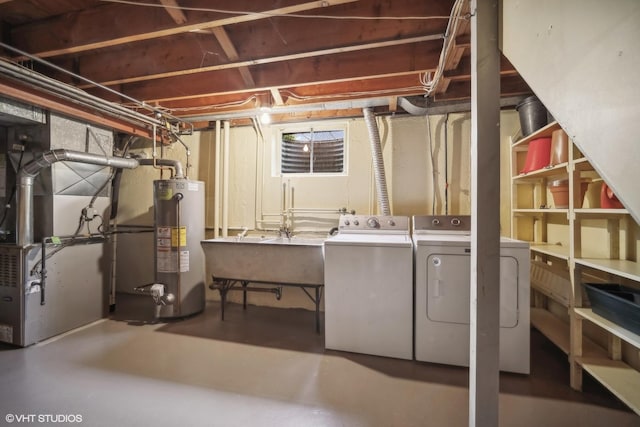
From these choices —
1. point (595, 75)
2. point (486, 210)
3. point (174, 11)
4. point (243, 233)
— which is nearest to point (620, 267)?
point (486, 210)

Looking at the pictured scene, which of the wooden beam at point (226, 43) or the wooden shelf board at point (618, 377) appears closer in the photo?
the wooden shelf board at point (618, 377)

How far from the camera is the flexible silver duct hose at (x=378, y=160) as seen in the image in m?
2.80

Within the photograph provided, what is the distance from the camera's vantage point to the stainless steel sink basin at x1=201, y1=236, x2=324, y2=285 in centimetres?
249

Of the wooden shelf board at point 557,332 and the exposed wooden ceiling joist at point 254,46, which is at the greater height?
the exposed wooden ceiling joist at point 254,46

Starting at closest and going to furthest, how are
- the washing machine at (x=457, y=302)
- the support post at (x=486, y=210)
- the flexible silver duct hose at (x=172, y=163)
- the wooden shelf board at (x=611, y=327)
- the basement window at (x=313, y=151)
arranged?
1. the support post at (x=486, y=210)
2. the wooden shelf board at (x=611, y=327)
3. the washing machine at (x=457, y=302)
4. the flexible silver duct hose at (x=172, y=163)
5. the basement window at (x=313, y=151)

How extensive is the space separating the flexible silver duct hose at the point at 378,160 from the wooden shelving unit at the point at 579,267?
4.13ft

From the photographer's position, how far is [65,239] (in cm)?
254

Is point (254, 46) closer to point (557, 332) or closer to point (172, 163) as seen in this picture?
point (172, 163)

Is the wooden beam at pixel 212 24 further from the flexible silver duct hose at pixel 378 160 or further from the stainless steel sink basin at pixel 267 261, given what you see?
the stainless steel sink basin at pixel 267 261

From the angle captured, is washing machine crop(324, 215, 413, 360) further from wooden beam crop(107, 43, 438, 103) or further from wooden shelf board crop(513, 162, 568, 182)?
wooden beam crop(107, 43, 438, 103)

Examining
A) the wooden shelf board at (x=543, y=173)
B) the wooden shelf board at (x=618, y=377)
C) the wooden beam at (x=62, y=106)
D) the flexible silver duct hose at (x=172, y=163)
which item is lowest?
the wooden shelf board at (x=618, y=377)

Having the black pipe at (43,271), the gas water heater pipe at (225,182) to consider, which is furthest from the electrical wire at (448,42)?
the black pipe at (43,271)

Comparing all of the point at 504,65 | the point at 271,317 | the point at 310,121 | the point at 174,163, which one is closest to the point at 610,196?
the point at 504,65

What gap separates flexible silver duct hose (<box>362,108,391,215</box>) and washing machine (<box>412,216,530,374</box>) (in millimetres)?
812
